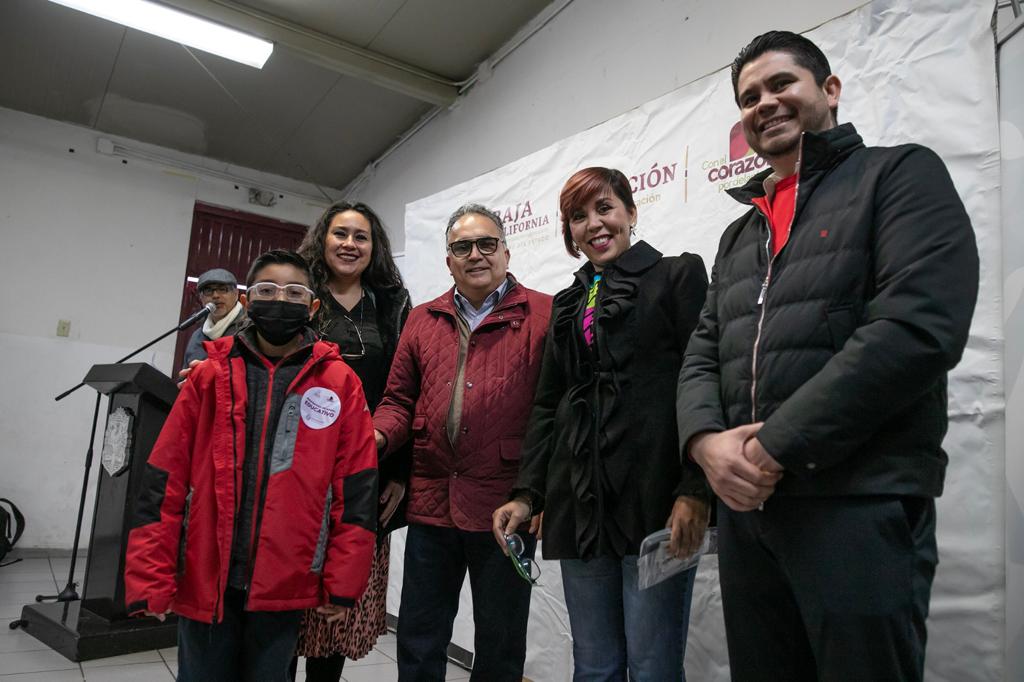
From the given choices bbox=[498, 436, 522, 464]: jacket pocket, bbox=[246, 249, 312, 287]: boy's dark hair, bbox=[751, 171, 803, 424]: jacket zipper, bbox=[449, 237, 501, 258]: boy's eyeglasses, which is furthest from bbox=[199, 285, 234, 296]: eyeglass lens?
bbox=[751, 171, 803, 424]: jacket zipper

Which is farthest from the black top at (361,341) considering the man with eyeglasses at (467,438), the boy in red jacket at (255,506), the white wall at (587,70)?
the white wall at (587,70)

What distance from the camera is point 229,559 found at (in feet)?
4.25

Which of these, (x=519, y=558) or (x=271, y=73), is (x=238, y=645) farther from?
(x=271, y=73)

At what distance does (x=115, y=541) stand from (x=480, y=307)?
2.00 m

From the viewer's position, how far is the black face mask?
1.47m

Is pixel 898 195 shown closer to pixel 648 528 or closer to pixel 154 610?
pixel 648 528

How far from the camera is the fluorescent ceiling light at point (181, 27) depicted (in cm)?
339

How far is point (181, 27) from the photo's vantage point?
3.57 metres

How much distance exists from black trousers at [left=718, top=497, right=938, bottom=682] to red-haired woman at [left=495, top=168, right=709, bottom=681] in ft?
0.67

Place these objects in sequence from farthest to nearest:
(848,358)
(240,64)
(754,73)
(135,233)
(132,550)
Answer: (135,233) → (240,64) → (132,550) → (754,73) → (848,358)

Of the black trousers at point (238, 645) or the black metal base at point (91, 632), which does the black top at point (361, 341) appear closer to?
the black trousers at point (238, 645)

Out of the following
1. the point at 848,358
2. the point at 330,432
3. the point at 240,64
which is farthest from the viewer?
the point at 240,64

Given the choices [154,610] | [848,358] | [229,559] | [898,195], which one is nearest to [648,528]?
[848,358]

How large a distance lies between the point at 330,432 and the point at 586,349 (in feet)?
1.91
